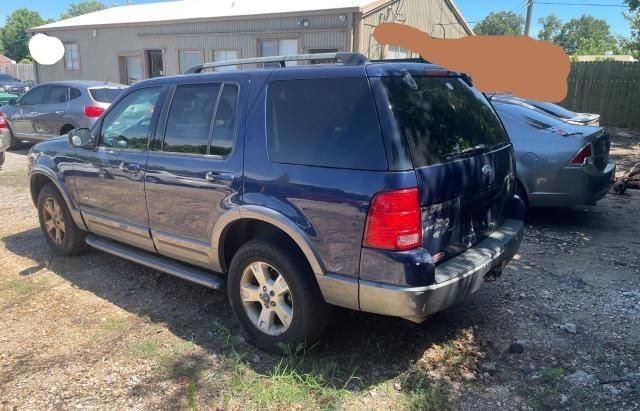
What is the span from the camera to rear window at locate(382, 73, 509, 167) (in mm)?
2922

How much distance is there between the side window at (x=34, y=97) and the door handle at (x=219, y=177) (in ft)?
31.6

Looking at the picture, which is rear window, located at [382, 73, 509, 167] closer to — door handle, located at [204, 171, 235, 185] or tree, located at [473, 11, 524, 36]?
door handle, located at [204, 171, 235, 185]

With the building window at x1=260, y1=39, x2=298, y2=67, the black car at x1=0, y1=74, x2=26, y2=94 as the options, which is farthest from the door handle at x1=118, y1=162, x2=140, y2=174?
the black car at x1=0, y1=74, x2=26, y2=94

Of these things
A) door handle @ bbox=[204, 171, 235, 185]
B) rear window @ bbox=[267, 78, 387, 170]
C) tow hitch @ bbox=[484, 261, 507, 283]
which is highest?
rear window @ bbox=[267, 78, 387, 170]

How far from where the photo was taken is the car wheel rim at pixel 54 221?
5137 millimetres

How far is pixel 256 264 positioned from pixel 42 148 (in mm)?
3086

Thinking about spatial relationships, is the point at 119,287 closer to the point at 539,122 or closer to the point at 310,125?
the point at 310,125

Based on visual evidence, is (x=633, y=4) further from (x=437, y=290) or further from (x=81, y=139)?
(x=81, y=139)

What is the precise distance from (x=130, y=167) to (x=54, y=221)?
1696mm

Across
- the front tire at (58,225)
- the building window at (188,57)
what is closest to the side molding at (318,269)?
the front tire at (58,225)

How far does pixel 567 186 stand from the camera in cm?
561

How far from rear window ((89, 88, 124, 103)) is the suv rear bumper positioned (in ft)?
30.4

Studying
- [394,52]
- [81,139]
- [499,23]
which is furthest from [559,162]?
[499,23]

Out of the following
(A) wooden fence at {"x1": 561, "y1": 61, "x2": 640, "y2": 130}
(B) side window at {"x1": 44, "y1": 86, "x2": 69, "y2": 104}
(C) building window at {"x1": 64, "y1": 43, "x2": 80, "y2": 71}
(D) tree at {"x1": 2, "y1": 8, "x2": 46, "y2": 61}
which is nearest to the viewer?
(B) side window at {"x1": 44, "y1": 86, "x2": 69, "y2": 104}
